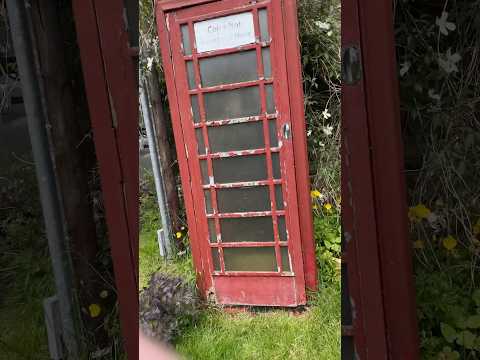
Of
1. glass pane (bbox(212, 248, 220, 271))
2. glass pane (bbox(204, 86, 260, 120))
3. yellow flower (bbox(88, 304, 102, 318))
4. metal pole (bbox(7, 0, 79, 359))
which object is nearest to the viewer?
metal pole (bbox(7, 0, 79, 359))

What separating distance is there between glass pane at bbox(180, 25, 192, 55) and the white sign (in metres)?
0.05

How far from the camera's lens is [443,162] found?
2074mm

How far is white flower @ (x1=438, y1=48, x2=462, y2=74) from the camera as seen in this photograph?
1976 mm

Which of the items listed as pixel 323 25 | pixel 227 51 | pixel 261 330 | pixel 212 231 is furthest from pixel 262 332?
pixel 323 25

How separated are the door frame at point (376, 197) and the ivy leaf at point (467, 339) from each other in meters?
0.20

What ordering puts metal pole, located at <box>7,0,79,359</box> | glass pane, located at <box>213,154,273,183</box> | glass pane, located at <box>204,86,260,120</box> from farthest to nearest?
glass pane, located at <box>213,154,273,183</box>, glass pane, located at <box>204,86,260,120</box>, metal pole, located at <box>7,0,79,359</box>

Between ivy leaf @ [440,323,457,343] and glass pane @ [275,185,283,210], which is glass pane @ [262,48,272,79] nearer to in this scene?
glass pane @ [275,185,283,210]

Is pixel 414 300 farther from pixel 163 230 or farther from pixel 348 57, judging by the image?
pixel 163 230

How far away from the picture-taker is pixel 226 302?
9.71 feet

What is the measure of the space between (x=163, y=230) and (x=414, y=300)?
62.6 inches

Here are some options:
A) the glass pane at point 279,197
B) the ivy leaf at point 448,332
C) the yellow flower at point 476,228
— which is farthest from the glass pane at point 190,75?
the ivy leaf at point 448,332

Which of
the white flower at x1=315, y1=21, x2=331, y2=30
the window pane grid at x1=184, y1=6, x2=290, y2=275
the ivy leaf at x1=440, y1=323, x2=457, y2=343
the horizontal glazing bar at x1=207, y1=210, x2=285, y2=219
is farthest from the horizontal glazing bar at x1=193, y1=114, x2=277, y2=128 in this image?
the ivy leaf at x1=440, y1=323, x2=457, y2=343

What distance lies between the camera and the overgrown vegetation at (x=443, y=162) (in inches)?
79.0

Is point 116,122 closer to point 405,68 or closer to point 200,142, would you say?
point 200,142
